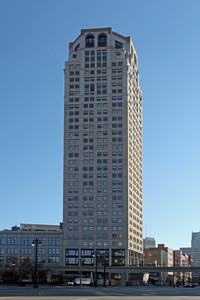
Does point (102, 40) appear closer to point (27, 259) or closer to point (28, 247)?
point (28, 247)

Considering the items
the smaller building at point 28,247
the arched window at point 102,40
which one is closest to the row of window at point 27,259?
the smaller building at point 28,247

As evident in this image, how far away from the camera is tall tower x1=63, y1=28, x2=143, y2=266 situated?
16912cm

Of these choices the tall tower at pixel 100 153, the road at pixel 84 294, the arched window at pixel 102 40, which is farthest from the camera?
the arched window at pixel 102 40

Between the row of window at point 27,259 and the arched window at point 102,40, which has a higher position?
the arched window at point 102,40

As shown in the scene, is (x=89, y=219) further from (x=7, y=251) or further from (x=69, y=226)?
(x=7, y=251)

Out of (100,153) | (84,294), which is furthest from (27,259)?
(84,294)

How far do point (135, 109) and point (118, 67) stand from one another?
73.5ft

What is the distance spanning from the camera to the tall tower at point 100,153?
16912 cm

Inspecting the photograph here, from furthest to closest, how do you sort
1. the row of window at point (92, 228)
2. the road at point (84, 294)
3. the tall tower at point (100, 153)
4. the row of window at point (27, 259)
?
the row of window at point (27, 259), the tall tower at point (100, 153), the row of window at point (92, 228), the road at point (84, 294)

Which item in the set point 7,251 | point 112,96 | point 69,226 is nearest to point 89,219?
point 69,226

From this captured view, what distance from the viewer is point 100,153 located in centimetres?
17575

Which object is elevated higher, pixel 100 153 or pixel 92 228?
pixel 100 153

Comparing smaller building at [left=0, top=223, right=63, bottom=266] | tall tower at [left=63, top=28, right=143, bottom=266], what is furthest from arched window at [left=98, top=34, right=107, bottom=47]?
smaller building at [left=0, top=223, right=63, bottom=266]

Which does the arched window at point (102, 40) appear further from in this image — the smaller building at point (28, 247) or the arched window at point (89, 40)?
the smaller building at point (28, 247)
